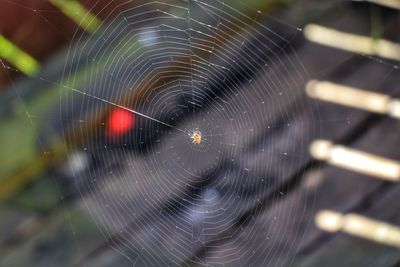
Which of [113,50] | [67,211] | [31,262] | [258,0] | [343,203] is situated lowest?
[31,262]

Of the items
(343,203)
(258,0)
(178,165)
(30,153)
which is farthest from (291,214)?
(30,153)

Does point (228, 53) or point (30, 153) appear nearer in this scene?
point (228, 53)

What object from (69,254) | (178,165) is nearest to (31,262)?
(69,254)

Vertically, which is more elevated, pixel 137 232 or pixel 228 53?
pixel 228 53

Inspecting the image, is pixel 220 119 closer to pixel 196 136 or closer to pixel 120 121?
pixel 196 136

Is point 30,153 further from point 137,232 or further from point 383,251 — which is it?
point 383,251

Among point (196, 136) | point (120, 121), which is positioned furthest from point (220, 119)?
point (120, 121)
